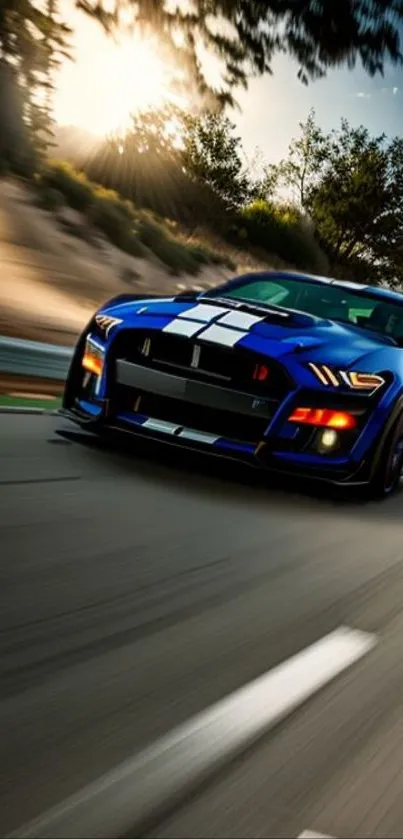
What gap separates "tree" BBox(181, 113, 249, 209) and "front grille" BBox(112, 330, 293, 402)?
51.5 metres

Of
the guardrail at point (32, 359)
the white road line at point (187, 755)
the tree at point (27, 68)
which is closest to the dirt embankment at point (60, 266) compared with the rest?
the tree at point (27, 68)

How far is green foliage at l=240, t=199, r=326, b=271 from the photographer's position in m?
59.3

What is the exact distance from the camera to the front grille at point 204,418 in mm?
6684

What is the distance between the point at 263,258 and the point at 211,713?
56.3m

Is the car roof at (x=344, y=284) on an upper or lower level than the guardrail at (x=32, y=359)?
upper

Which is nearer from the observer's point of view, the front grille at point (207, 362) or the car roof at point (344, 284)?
the front grille at point (207, 362)

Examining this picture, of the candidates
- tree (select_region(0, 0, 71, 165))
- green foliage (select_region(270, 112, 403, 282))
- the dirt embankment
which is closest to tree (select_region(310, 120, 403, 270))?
green foliage (select_region(270, 112, 403, 282))

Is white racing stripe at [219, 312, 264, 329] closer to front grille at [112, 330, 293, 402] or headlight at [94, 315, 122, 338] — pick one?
front grille at [112, 330, 293, 402]

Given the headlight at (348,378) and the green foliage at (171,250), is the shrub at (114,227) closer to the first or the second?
the green foliage at (171,250)

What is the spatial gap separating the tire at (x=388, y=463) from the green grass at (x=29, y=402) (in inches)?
137

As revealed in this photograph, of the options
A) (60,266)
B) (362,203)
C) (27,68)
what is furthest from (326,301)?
(362,203)

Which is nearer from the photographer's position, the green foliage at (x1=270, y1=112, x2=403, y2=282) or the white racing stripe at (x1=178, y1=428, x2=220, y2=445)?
the white racing stripe at (x1=178, y1=428, x2=220, y2=445)

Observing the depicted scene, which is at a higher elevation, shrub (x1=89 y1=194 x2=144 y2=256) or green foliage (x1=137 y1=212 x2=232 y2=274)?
shrub (x1=89 y1=194 x2=144 y2=256)

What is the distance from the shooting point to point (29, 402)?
1038cm
